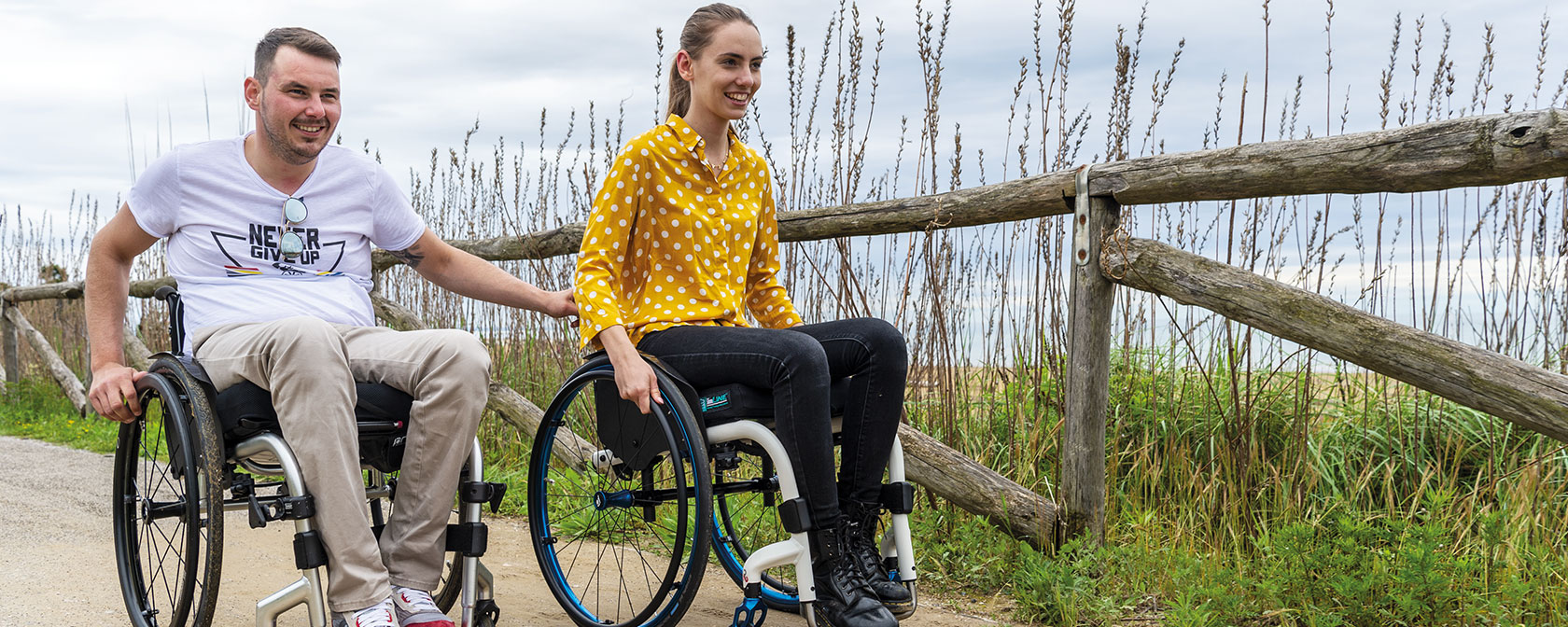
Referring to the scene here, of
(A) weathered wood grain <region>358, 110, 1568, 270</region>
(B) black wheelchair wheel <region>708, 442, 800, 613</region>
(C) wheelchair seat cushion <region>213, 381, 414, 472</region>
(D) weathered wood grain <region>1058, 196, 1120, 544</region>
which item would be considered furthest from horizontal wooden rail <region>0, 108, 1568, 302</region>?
(C) wheelchair seat cushion <region>213, 381, 414, 472</region>

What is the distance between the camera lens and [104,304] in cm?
248

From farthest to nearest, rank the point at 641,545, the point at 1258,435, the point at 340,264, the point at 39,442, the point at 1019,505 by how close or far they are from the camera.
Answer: the point at 39,442, the point at 641,545, the point at 1258,435, the point at 1019,505, the point at 340,264

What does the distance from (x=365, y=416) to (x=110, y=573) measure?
4.77ft

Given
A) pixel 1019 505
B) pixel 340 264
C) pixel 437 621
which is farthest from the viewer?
pixel 1019 505

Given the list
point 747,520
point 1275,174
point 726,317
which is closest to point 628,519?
point 747,520

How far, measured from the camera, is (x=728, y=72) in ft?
8.07

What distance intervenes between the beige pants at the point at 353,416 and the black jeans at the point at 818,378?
16.3 inches

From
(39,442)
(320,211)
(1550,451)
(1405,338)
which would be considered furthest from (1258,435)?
(39,442)

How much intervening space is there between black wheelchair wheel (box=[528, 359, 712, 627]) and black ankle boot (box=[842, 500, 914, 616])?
30 centimetres

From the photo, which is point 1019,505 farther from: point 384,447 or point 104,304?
point 104,304

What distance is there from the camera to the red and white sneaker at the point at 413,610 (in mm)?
2166

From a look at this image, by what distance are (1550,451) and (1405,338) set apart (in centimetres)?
122

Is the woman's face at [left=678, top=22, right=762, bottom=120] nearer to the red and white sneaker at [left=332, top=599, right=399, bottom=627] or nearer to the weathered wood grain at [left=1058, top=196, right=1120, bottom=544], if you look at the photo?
the weathered wood grain at [left=1058, top=196, right=1120, bottom=544]

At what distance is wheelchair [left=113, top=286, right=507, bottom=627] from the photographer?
2.06 metres
